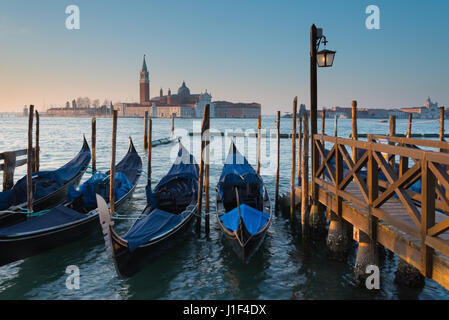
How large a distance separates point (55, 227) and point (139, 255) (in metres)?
1.55

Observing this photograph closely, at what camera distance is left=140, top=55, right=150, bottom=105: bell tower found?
4798 inches

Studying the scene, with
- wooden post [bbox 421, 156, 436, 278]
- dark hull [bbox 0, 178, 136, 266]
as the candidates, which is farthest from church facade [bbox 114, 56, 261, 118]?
wooden post [bbox 421, 156, 436, 278]

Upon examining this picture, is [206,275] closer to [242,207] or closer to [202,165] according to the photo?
[242,207]

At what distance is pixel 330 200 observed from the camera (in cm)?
518

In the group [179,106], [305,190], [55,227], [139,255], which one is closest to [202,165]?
[305,190]

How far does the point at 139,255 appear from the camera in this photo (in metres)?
4.97

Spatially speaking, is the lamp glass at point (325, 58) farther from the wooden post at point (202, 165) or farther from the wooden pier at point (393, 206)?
the wooden post at point (202, 165)

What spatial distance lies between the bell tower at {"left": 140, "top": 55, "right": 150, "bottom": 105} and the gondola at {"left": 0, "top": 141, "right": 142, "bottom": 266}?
12093cm

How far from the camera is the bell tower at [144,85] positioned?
122 m

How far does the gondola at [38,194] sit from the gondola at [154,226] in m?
2.05
